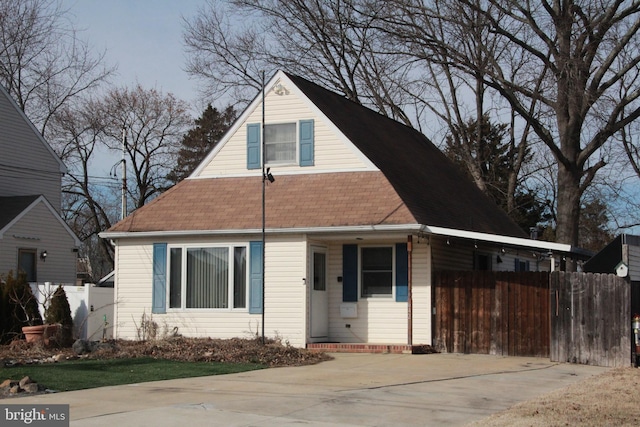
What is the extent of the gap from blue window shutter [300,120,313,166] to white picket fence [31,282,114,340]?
616 cm

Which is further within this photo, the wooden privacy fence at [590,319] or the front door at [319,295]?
the front door at [319,295]

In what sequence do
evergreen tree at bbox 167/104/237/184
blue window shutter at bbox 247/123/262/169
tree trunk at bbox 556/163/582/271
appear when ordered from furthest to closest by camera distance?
evergreen tree at bbox 167/104/237/184 → tree trunk at bbox 556/163/582/271 → blue window shutter at bbox 247/123/262/169

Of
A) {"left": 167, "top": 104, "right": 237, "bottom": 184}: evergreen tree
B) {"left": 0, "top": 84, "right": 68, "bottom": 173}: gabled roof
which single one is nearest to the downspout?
{"left": 0, "top": 84, "right": 68, "bottom": 173}: gabled roof

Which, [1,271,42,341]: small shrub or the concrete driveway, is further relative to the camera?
[1,271,42,341]: small shrub

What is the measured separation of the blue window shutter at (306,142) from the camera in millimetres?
21281

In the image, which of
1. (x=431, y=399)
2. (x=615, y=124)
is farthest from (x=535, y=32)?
(x=431, y=399)

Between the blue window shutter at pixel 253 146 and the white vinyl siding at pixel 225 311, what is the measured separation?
2428mm

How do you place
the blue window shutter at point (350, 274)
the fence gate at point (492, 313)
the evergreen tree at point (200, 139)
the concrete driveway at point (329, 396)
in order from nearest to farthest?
the concrete driveway at point (329, 396) → the fence gate at point (492, 313) → the blue window shutter at point (350, 274) → the evergreen tree at point (200, 139)

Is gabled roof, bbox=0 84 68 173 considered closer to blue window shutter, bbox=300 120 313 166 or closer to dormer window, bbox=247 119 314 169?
dormer window, bbox=247 119 314 169

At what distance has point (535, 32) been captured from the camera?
89.2ft

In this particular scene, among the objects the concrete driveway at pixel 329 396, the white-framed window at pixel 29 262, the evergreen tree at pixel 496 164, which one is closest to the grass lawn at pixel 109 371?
the concrete driveway at pixel 329 396

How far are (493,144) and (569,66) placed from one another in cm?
2050

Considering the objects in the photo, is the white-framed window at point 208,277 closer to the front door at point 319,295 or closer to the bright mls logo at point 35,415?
the front door at point 319,295

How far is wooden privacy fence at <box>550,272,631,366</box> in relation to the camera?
54.7 ft
